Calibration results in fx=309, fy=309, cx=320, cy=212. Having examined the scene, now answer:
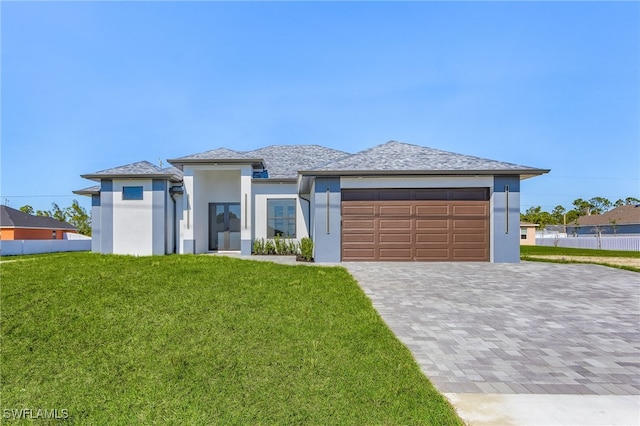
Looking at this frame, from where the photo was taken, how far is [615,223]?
37.8 m

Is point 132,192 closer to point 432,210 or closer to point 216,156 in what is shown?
point 216,156

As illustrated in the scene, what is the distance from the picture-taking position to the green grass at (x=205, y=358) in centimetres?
273

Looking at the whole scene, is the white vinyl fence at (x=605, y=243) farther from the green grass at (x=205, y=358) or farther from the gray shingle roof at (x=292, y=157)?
the green grass at (x=205, y=358)

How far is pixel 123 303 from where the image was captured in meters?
5.57

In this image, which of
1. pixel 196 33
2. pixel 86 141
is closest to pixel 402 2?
pixel 196 33

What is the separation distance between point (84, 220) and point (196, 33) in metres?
44.6

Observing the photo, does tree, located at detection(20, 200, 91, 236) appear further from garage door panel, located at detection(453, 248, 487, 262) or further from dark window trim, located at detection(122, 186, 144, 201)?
garage door panel, located at detection(453, 248, 487, 262)

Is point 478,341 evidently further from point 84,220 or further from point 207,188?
point 84,220

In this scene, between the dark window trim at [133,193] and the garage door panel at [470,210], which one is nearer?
the garage door panel at [470,210]

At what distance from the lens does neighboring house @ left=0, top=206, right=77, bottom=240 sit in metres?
29.9

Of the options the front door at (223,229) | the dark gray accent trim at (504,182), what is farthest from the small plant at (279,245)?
the dark gray accent trim at (504,182)

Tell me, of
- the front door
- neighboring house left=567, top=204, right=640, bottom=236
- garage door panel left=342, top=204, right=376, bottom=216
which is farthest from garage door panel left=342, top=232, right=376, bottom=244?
neighboring house left=567, top=204, right=640, bottom=236

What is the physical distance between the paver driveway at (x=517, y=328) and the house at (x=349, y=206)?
8.49 ft

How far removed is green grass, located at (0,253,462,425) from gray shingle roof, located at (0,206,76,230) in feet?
108
